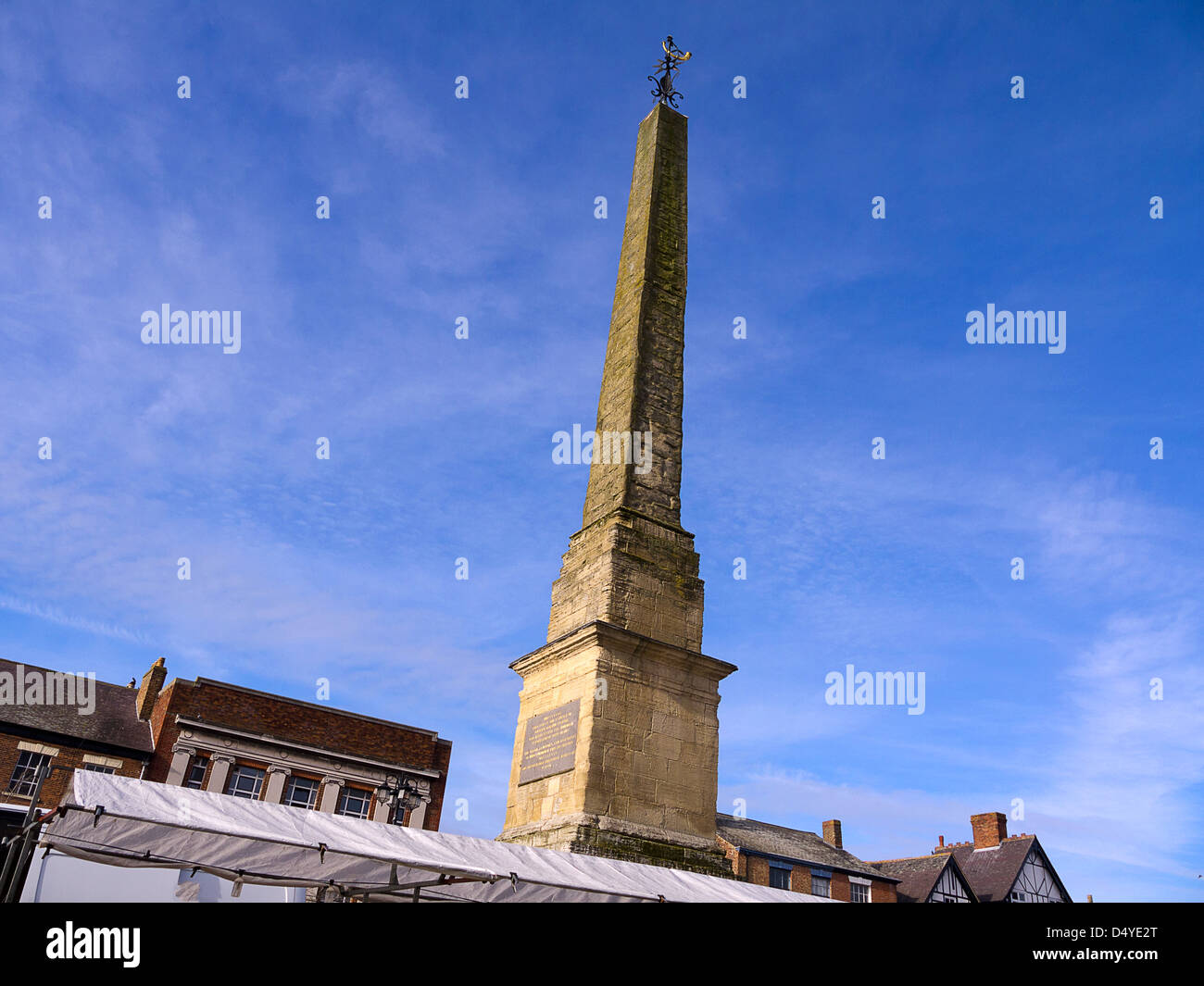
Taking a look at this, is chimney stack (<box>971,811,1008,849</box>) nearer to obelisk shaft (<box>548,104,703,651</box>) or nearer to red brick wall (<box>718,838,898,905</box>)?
red brick wall (<box>718,838,898,905</box>)

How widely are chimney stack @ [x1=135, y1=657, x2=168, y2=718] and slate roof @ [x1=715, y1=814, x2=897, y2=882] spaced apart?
20619mm

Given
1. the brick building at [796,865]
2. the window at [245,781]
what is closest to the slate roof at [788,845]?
the brick building at [796,865]

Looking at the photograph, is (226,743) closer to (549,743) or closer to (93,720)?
(93,720)

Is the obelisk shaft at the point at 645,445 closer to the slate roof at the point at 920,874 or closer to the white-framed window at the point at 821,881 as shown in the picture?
the white-framed window at the point at 821,881

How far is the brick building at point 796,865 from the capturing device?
101ft

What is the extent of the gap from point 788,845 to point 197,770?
2148 cm

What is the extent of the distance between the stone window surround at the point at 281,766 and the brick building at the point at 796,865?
37.7 ft

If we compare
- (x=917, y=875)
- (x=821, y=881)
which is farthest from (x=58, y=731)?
(x=917, y=875)

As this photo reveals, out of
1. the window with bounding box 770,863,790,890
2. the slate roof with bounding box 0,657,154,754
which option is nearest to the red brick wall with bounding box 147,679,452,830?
the slate roof with bounding box 0,657,154,754

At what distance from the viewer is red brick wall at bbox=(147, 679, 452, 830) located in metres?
29.8

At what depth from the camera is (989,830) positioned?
3762cm
